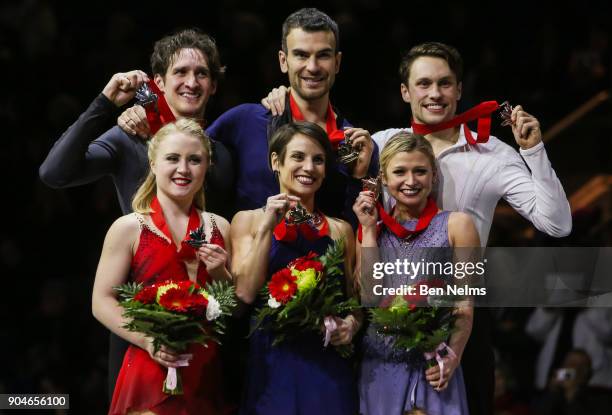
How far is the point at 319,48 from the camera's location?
213 inches

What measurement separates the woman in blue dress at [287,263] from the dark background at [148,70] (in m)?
2.70

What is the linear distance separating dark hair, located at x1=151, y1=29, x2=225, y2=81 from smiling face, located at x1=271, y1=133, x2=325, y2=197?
627 mm

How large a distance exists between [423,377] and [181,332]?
95cm

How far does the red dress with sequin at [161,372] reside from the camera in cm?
475

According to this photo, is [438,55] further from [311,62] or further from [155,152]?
[155,152]

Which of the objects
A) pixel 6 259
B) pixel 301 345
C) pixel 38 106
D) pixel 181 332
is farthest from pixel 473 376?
pixel 38 106

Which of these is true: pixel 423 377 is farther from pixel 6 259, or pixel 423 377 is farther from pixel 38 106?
pixel 38 106

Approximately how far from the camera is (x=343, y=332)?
486 centimetres

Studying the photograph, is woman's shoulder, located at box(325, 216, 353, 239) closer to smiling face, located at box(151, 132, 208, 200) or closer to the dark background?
smiling face, located at box(151, 132, 208, 200)

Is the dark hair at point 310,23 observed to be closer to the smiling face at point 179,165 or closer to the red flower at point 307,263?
the smiling face at point 179,165

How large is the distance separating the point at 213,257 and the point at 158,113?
2.79 feet

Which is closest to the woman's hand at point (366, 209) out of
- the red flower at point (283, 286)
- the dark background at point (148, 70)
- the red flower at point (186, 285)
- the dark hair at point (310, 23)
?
the red flower at point (283, 286)

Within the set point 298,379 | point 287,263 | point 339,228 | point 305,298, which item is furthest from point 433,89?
point 298,379

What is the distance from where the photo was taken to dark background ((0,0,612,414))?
7.77 m
